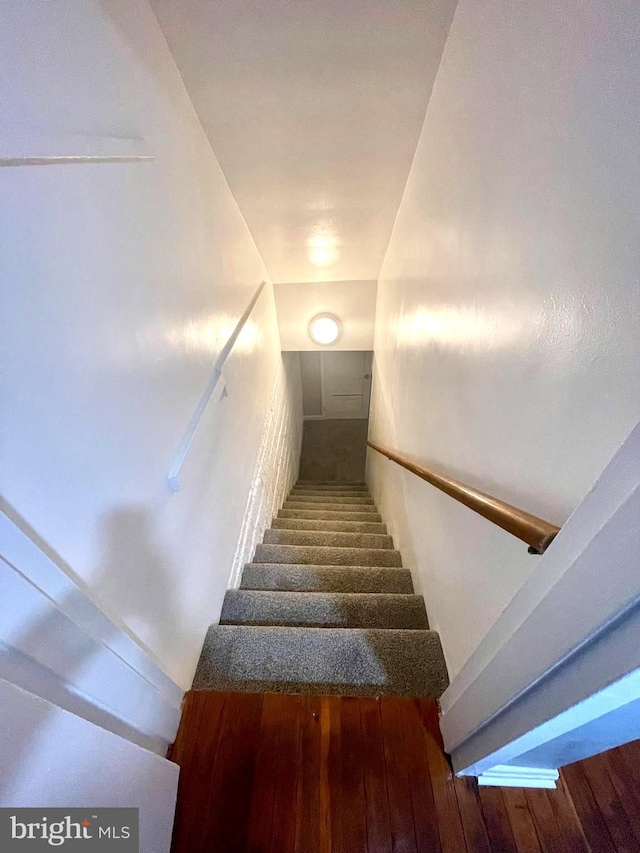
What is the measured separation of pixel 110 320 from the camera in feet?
2.92

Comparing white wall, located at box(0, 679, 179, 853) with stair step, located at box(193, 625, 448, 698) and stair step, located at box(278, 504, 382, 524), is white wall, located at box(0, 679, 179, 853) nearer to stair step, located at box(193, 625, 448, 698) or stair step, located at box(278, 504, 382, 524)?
stair step, located at box(193, 625, 448, 698)

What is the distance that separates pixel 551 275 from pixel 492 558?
0.65 m

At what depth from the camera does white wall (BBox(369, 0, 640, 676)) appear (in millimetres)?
516

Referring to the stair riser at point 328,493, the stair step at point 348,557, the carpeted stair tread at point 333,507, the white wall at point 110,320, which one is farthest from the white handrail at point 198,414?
the stair riser at point 328,493

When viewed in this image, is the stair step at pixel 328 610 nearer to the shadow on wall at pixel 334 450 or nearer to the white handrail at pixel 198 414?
the white handrail at pixel 198 414

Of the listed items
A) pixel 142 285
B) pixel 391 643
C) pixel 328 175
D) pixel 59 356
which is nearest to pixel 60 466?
pixel 59 356

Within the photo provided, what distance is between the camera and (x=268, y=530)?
261cm

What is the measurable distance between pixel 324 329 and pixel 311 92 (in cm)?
236

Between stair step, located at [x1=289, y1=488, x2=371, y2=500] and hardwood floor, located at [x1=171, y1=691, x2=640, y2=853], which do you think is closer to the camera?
hardwood floor, located at [x1=171, y1=691, x2=640, y2=853]

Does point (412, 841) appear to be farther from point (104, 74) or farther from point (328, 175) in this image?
point (328, 175)

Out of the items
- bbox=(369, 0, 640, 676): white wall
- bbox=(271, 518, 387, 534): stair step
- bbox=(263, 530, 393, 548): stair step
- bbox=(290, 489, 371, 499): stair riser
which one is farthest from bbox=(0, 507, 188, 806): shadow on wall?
bbox=(290, 489, 371, 499): stair riser

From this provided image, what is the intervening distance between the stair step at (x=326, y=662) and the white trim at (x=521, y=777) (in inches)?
9.6

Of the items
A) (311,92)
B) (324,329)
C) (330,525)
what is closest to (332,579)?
(330,525)

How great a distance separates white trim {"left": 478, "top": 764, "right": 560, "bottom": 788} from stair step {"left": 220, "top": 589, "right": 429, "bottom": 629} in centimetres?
52
